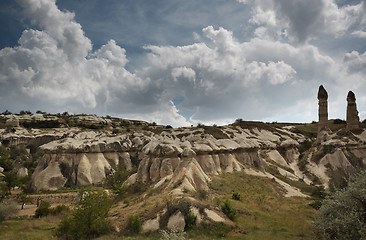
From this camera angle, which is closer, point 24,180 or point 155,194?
point 155,194

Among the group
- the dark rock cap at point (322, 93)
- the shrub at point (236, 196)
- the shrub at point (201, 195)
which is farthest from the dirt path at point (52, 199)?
the dark rock cap at point (322, 93)

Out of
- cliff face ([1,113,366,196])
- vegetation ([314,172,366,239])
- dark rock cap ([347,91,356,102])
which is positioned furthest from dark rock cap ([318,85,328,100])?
vegetation ([314,172,366,239])

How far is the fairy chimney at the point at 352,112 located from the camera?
5210 centimetres

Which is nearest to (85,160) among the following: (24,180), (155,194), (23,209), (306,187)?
(24,180)

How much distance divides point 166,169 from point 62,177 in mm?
18492

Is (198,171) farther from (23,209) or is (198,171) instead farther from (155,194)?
(23,209)

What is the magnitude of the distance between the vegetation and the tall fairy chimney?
46.0 metres

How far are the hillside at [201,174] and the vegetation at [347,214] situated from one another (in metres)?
1.31

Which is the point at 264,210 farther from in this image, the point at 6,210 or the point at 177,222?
the point at 6,210

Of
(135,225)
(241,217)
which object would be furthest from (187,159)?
(135,225)

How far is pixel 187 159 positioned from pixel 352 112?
4685 cm

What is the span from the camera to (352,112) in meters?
52.5

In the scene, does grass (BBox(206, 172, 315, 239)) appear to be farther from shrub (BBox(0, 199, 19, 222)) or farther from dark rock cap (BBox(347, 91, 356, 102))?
dark rock cap (BBox(347, 91, 356, 102))

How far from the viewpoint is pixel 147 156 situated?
89.5 feet
